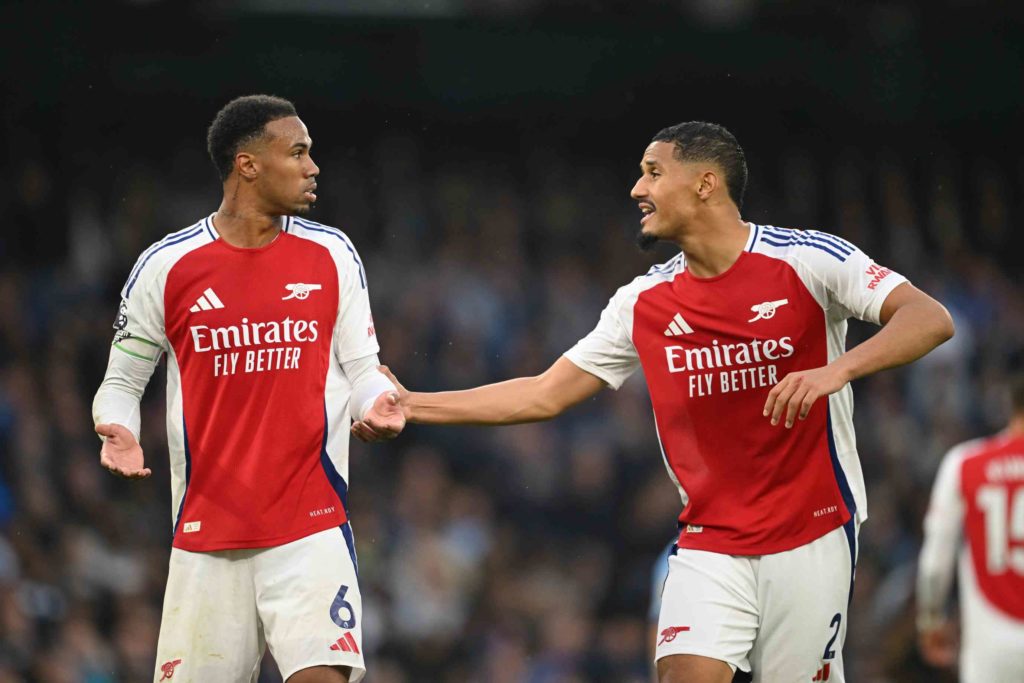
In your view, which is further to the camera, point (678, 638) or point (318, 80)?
point (318, 80)

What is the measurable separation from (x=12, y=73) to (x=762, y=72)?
786 centimetres

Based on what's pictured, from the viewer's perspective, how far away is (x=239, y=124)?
6.39 m

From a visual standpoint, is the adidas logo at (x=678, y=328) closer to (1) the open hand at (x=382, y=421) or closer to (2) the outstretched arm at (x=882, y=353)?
(2) the outstretched arm at (x=882, y=353)

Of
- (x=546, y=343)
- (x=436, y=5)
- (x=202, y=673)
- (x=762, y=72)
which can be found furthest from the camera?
(x=762, y=72)

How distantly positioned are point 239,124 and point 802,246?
2308 millimetres

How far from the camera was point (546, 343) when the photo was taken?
14945 mm

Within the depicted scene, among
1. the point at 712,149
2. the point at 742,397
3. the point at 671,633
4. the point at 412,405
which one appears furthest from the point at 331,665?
the point at 712,149

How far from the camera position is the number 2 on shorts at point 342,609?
609 cm

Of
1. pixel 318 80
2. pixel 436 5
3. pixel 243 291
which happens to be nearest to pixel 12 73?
pixel 318 80

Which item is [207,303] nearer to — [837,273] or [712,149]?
[712,149]

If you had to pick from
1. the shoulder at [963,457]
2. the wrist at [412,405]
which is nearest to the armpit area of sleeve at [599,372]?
the wrist at [412,405]

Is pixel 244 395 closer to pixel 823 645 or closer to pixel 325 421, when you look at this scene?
pixel 325 421

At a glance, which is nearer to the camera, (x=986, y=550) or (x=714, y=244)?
(x=714, y=244)

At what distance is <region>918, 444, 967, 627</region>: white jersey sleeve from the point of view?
867 cm
